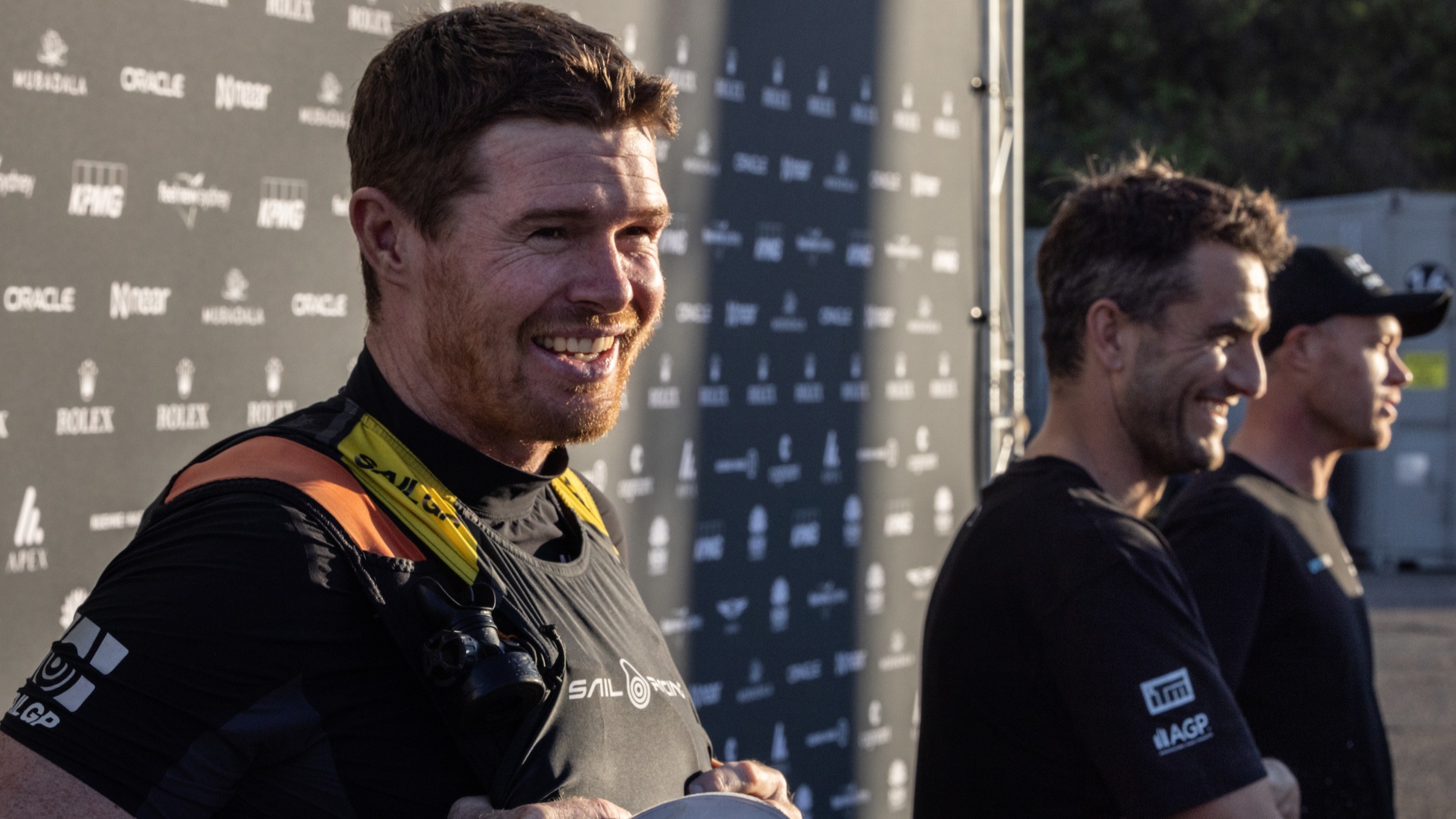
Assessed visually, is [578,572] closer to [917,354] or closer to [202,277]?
[202,277]

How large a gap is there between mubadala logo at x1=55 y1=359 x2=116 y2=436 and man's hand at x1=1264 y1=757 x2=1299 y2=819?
2148mm

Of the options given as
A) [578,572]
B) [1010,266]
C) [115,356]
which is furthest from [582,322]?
[1010,266]

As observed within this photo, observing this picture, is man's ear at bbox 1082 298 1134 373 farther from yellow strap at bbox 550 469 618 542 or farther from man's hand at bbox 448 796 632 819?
man's hand at bbox 448 796 632 819

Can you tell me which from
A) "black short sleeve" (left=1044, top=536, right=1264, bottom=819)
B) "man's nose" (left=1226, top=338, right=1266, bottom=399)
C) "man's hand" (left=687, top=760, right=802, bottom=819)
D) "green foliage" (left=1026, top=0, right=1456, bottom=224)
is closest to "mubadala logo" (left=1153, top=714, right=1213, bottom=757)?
"black short sleeve" (left=1044, top=536, right=1264, bottom=819)

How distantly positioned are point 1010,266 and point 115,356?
3038mm

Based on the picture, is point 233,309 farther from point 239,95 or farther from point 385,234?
→ point 385,234

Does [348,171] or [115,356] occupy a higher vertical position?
[348,171]

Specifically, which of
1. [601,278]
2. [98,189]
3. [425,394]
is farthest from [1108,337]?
[98,189]

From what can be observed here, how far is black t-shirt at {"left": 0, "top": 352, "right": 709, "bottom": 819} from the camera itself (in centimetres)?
118

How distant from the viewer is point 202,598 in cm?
121

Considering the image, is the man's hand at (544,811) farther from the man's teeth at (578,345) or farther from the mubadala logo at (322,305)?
the mubadala logo at (322,305)

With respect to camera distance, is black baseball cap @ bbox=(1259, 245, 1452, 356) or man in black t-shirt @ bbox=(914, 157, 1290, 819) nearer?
man in black t-shirt @ bbox=(914, 157, 1290, 819)

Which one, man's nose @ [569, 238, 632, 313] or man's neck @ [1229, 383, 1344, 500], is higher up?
man's nose @ [569, 238, 632, 313]

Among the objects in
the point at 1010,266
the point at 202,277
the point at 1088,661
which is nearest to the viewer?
the point at 1088,661
